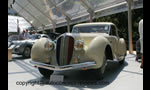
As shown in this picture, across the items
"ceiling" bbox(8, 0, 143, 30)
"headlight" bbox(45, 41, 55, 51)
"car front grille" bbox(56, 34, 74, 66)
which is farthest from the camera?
"ceiling" bbox(8, 0, 143, 30)

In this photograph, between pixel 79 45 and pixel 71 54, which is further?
pixel 71 54

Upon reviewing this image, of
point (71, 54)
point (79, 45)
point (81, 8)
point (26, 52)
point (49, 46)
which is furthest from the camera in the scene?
point (81, 8)

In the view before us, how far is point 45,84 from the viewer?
4004 millimetres

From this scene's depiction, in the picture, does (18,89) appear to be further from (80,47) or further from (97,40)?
(97,40)

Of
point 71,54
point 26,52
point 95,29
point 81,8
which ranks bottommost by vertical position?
point 26,52

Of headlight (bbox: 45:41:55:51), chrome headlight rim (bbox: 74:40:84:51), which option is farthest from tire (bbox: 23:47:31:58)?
chrome headlight rim (bbox: 74:40:84:51)

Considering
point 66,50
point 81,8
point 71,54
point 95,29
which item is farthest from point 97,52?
point 81,8

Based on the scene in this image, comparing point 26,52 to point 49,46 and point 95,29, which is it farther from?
point 49,46

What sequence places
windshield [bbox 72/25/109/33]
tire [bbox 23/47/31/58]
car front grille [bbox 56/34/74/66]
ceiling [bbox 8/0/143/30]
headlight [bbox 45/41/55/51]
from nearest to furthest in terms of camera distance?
car front grille [bbox 56/34/74/66], headlight [bbox 45/41/55/51], windshield [bbox 72/25/109/33], tire [bbox 23/47/31/58], ceiling [bbox 8/0/143/30]

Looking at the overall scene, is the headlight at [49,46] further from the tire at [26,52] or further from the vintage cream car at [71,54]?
the tire at [26,52]

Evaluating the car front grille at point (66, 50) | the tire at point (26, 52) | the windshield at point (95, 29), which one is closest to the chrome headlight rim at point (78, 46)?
the car front grille at point (66, 50)

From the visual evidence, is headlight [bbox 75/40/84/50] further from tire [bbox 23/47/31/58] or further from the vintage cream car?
tire [bbox 23/47/31/58]
